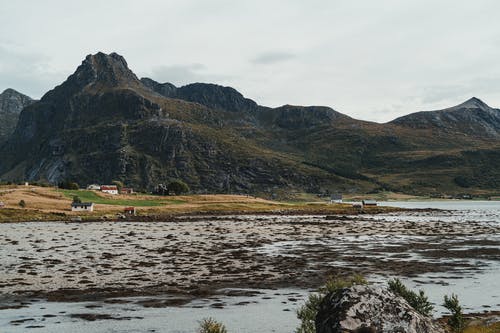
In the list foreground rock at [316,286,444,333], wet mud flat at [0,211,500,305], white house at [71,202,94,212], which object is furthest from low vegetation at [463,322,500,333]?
white house at [71,202,94,212]

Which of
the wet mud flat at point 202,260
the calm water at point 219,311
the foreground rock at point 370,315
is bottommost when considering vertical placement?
the wet mud flat at point 202,260

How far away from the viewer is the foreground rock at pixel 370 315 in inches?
574

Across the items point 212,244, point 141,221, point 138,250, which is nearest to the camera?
point 138,250

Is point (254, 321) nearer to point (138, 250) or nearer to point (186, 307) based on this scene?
point (186, 307)

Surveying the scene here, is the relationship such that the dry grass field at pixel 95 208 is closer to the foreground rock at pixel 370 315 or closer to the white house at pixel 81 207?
the white house at pixel 81 207

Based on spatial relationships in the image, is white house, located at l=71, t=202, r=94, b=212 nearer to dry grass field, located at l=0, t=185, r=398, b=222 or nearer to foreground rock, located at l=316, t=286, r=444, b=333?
dry grass field, located at l=0, t=185, r=398, b=222

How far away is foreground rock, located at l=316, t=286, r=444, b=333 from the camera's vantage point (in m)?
14.6

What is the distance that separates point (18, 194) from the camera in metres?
160

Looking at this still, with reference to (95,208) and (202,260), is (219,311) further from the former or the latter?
(95,208)

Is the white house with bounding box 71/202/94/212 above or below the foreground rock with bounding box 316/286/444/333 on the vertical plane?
below

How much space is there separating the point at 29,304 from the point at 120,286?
24.7ft

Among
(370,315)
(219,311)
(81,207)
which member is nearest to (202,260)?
(219,311)

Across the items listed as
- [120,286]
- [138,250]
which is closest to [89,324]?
[120,286]

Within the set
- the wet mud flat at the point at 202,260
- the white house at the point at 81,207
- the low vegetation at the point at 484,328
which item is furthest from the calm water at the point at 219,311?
the white house at the point at 81,207
